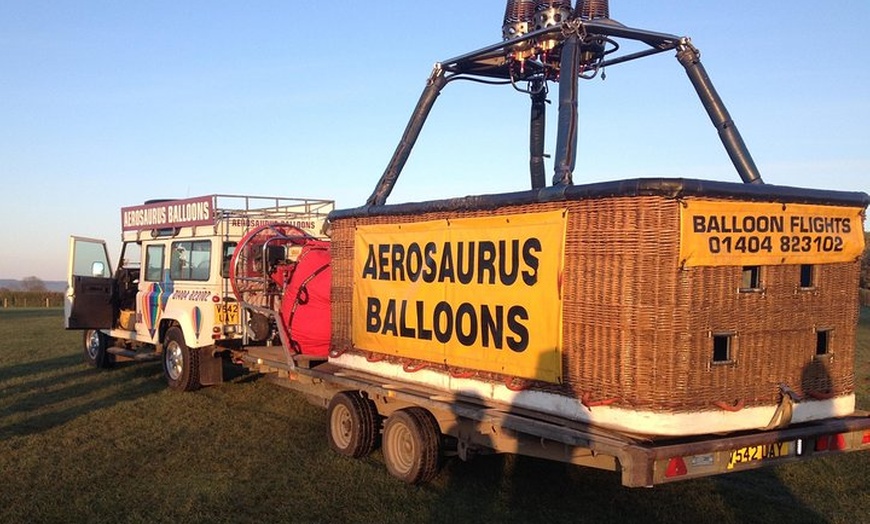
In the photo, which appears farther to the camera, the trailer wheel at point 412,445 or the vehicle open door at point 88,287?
the vehicle open door at point 88,287

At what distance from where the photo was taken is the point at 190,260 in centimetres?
1241

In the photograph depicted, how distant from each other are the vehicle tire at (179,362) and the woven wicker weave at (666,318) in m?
6.98

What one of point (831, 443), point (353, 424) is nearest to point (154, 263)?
point (353, 424)

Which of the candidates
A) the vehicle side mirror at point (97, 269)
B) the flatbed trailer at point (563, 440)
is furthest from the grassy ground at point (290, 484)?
the vehicle side mirror at point (97, 269)

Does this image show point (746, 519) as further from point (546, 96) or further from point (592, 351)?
point (546, 96)

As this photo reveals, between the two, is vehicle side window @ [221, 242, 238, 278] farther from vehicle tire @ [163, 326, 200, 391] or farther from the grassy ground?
the grassy ground

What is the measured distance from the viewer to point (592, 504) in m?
7.02

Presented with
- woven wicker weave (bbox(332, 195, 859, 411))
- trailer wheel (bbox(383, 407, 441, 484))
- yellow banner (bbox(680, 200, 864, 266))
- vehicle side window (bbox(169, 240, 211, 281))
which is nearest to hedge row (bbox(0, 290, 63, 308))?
vehicle side window (bbox(169, 240, 211, 281))

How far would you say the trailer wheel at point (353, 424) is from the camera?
8.25 m

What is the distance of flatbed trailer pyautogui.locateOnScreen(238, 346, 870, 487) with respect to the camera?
5.49 metres

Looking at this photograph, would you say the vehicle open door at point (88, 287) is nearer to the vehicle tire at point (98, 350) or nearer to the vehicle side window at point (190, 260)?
the vehicle tire at point (98, 350)

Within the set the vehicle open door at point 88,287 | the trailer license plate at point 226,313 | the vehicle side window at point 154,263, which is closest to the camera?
the trailer license plate at point 226,313

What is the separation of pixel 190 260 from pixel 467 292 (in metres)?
6.53

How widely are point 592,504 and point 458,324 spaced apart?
1.93m
